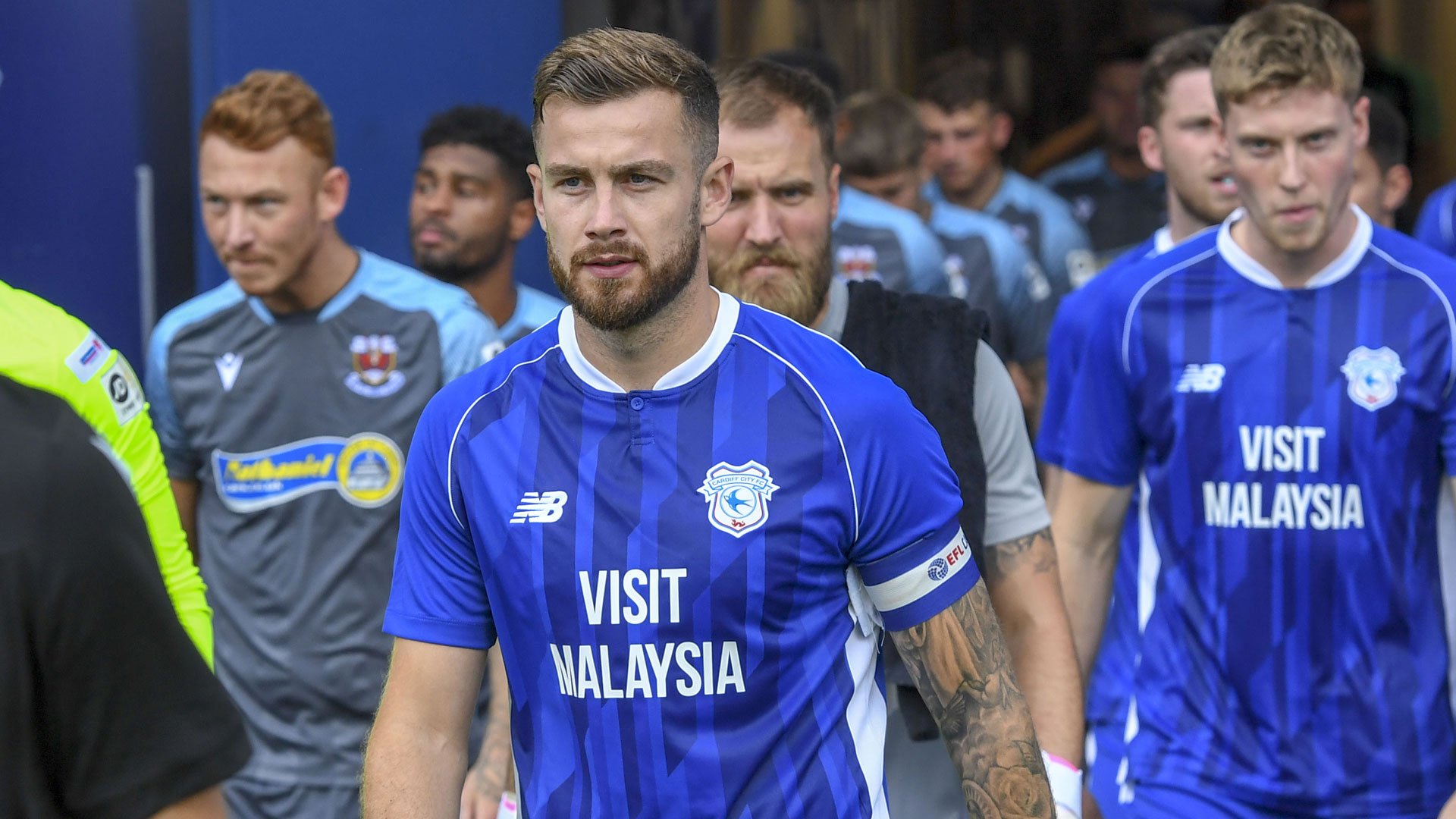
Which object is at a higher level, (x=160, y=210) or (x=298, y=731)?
(x=160, y=210)

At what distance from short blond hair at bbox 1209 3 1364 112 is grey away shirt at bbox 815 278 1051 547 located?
1.12 meters

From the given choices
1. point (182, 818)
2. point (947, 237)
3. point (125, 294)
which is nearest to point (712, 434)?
point (182, 818)

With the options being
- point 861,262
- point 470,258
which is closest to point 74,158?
point 470,258

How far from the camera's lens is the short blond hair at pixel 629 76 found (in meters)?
2.90

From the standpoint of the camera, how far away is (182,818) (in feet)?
6.17

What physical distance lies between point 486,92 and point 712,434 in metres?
4.32

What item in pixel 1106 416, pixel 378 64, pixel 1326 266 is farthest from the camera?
pixel 378 64

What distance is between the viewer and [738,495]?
9.38 feet

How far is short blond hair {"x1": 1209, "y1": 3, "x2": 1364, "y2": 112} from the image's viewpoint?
14.3ft

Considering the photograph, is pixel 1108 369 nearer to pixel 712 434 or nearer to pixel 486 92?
pixel 712 434

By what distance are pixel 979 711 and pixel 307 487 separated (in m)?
2.59

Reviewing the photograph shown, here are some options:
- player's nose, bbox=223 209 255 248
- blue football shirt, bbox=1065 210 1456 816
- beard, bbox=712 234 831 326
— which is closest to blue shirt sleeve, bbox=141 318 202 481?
player's nose, bbox=223 209 255 248

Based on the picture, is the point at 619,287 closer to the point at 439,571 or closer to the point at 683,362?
the point at 683,362

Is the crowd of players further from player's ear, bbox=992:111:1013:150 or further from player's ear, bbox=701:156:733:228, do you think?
player's ear, bbox=992:111:1013:150
